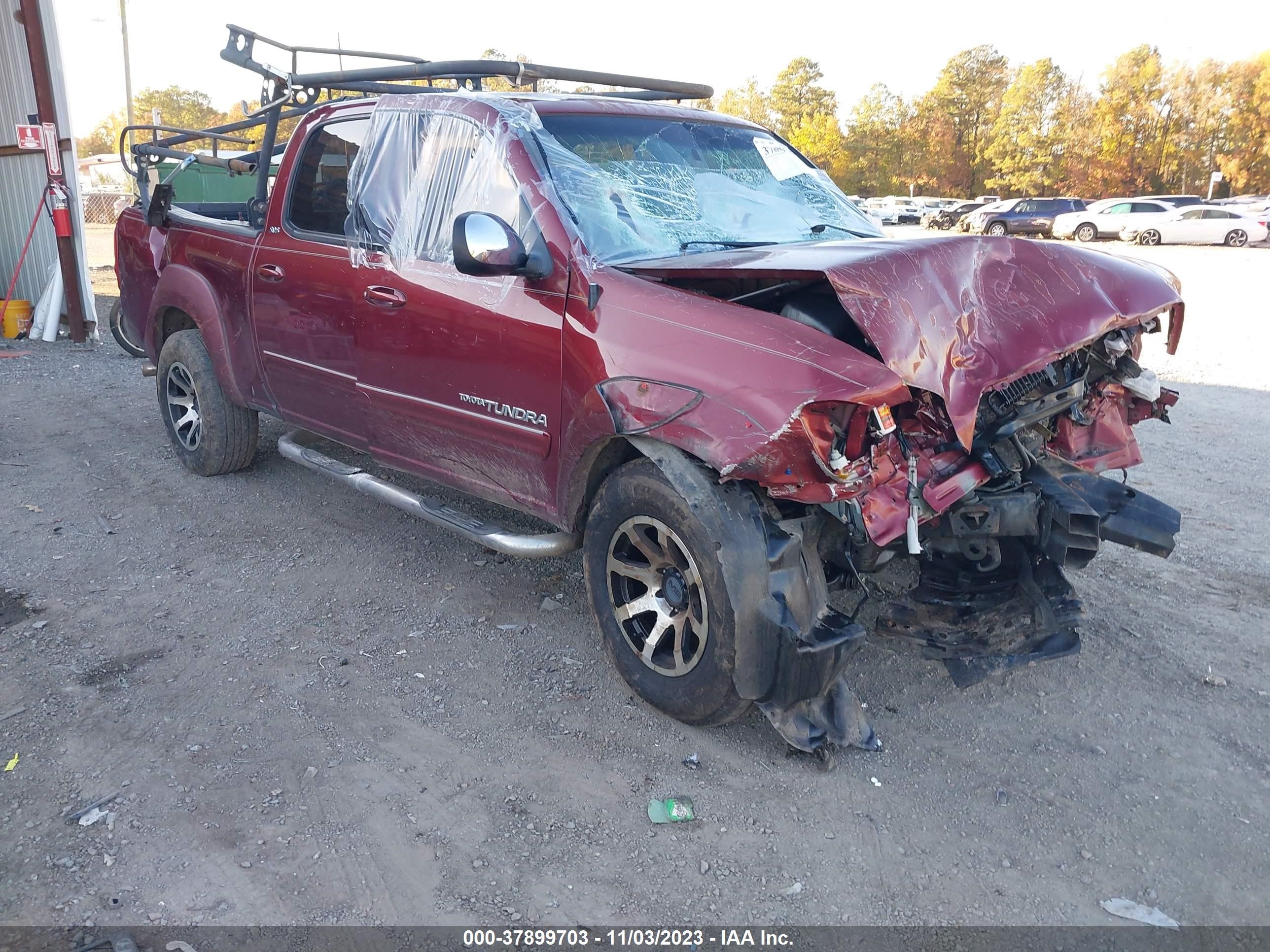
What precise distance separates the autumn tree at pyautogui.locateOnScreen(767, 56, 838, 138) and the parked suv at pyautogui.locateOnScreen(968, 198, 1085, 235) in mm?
25751

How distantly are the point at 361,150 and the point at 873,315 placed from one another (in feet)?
8.93

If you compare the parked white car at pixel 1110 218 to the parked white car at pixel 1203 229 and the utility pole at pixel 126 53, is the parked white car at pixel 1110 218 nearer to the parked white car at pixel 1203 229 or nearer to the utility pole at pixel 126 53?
the parked white car at pixel 1203 229

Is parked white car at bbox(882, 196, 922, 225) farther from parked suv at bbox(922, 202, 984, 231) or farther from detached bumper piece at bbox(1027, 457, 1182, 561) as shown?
detached bumper piece at bbox(1027, 457, 1182, 561)

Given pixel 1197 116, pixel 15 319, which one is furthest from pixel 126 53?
pixel 1197 116

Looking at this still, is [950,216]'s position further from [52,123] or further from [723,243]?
[723,243]

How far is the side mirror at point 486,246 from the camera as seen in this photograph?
10.7ft

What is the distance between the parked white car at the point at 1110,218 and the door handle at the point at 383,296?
3219cm

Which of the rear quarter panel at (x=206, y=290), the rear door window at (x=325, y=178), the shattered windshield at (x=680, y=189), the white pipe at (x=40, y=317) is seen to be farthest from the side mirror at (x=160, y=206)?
the white pipe at (x=40, y=317)

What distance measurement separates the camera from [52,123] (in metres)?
10.5

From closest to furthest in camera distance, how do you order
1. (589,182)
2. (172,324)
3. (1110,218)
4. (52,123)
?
(589,182) < (172,324) < (52,123) < (1110,218)

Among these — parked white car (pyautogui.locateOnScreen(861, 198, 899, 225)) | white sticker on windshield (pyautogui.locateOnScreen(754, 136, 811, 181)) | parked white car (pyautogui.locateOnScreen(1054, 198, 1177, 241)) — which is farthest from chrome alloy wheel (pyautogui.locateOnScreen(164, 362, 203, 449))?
parked white car (pyautogui.locateOnScreen(861, 198, 899, 225))

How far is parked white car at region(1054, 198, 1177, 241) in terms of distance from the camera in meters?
30.5

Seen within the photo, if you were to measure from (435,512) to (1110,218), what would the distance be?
3298 centimetres

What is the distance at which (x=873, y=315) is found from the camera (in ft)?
9.14
